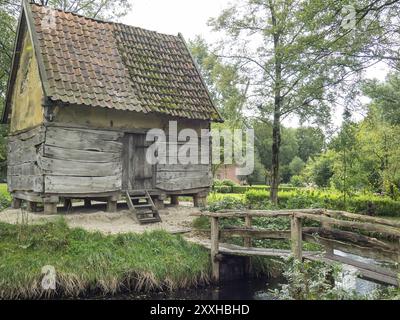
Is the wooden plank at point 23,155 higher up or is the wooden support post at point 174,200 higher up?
the wooden plank at point 23,155

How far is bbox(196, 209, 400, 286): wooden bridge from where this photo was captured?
251 inches

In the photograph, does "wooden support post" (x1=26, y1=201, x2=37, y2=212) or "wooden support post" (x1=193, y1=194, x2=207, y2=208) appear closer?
"wooden support post" (x1=26, y1=201, x2=37, y2=212)

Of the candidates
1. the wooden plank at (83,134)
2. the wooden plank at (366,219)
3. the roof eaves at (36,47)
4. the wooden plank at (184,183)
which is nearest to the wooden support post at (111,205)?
the wooden plank at (184,183)

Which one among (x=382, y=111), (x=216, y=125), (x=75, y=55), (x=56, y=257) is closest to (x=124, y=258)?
(x=56, y=257)

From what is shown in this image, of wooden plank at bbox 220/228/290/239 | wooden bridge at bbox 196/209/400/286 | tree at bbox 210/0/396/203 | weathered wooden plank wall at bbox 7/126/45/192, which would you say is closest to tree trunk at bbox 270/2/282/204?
tree at bbox 210/0/396/203

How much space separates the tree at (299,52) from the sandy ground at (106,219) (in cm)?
655

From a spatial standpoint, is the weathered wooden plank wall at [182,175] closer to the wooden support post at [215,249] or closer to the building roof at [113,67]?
the building roof at [113,67]

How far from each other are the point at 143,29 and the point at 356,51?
8244 millimetres

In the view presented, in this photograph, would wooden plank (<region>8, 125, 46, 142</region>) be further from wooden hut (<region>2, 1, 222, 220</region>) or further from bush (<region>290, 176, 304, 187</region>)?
bush (<region>290, 176, 304, 187</region>)

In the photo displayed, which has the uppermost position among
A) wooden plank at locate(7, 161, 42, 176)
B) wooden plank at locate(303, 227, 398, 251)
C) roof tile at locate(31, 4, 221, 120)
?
roof tile at locate(31, 4, 221, 120)

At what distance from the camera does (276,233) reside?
9.20m

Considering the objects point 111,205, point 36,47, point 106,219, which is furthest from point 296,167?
point 36,47

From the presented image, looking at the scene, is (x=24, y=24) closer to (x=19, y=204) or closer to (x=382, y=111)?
(x=19, y=204)

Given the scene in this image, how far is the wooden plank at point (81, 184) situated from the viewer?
12.2 metres
